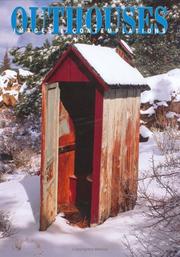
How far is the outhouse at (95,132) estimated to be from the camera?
586 cm

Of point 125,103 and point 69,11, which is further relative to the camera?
point 69,11

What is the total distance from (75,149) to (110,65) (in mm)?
2238

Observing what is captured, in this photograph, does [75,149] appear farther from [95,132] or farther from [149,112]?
[149,112]

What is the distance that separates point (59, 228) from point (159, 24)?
13.2 meters

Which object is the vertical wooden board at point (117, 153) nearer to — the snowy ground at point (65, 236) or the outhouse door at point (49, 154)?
the snowy ground at point (65, 236)

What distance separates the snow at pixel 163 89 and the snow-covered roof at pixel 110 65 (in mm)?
7132

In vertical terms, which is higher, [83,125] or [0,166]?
[83,125]

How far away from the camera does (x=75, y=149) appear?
8008 millimetres

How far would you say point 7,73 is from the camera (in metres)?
24.3

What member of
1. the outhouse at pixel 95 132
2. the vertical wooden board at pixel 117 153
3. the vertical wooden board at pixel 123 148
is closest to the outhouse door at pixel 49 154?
the outhouse at pixel 95 132

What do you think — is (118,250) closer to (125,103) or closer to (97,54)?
(125,103)

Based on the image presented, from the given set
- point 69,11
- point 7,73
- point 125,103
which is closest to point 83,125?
point 125,103

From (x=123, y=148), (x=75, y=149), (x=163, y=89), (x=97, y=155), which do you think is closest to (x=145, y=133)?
(x=163, y=89)

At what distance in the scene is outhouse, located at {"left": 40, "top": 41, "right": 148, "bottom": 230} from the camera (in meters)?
5.86
